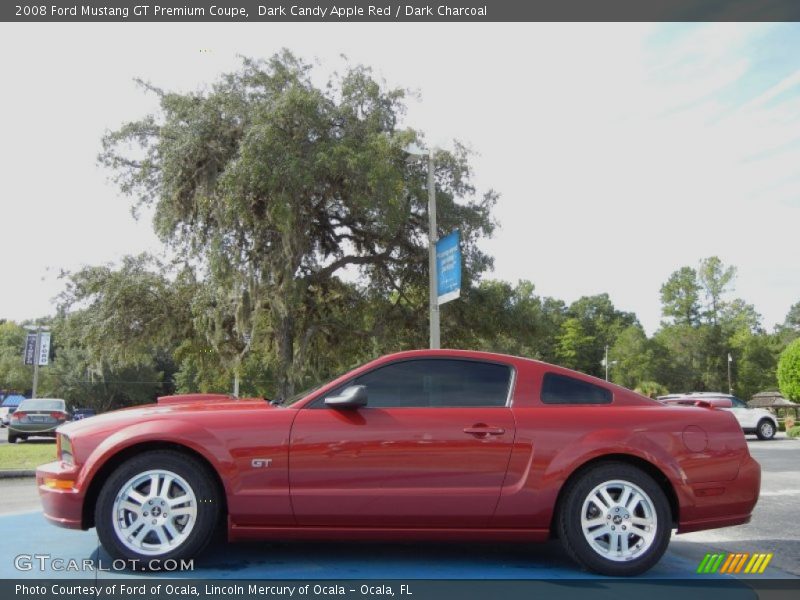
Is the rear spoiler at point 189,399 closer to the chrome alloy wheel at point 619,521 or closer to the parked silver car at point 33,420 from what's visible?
the chrome alloy wheel at point 619,521

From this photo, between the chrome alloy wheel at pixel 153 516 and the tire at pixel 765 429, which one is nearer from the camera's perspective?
the chrome alloy wheel at pixel 153 516

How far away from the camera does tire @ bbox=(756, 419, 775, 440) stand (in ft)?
76.2

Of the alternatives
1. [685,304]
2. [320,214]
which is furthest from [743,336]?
[320,214]

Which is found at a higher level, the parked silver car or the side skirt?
the side skirt

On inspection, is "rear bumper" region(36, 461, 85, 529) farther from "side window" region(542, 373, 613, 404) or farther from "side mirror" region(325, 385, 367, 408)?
"side window" region(542, 373, 613, 404)

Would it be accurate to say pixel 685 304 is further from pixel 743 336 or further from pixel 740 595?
pixel 740 595

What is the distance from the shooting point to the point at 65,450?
4.56 m

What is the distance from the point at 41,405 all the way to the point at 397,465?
65.1 ft

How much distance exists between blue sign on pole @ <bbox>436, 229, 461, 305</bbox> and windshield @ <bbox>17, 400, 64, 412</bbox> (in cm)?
1397

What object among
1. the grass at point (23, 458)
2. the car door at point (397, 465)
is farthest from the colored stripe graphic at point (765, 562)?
the grass at point (23, 458)

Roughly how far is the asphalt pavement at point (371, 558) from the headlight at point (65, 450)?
2.10ft

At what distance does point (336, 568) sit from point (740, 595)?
240 centimetres

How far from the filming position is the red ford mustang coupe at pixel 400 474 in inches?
170

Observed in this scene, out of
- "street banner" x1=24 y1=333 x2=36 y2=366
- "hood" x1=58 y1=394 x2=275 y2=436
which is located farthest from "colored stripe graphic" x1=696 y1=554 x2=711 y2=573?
"street banner" x1=24 y1=333 x2=36 y2=366
